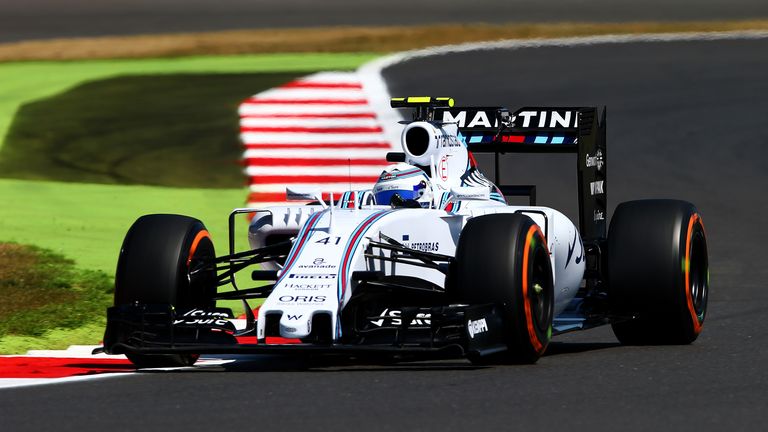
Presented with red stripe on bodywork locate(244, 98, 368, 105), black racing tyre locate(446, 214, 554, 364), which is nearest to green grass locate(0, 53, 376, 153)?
red stripe on bodywork locate(244, 98, 368, 105)

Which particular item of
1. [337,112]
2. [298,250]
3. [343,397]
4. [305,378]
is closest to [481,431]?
[343,397]

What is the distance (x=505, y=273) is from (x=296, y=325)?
4.02 feet

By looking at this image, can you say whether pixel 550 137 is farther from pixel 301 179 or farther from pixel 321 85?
pixel 321 85

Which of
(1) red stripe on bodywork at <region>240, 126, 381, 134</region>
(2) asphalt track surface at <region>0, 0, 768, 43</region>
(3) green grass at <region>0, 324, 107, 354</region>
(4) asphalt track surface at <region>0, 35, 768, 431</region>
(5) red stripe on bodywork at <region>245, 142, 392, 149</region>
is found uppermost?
(2) asphalt track surface at <region>0, 0, 768, 43</region>

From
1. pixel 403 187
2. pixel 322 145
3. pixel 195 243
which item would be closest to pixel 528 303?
pixel 403 187

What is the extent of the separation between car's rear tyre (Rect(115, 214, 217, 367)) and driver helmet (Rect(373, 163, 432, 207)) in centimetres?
124

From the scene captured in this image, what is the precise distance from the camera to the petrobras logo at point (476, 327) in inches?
361

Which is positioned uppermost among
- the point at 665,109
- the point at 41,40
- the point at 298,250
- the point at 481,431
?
the point at 41,40

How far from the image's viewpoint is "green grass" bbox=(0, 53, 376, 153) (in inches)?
1048

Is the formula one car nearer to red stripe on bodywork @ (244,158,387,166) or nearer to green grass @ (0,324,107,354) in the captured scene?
green grass @ (0,324,107,354)

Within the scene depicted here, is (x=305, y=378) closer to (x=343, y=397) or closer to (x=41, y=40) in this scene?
(x=343, y=397)

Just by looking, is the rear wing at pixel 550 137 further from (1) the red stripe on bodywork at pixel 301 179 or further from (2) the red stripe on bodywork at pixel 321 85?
(2) the red stripe on bodywork at pixel 321 85

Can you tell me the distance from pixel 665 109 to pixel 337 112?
4.69 metres

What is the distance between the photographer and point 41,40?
3228cm
